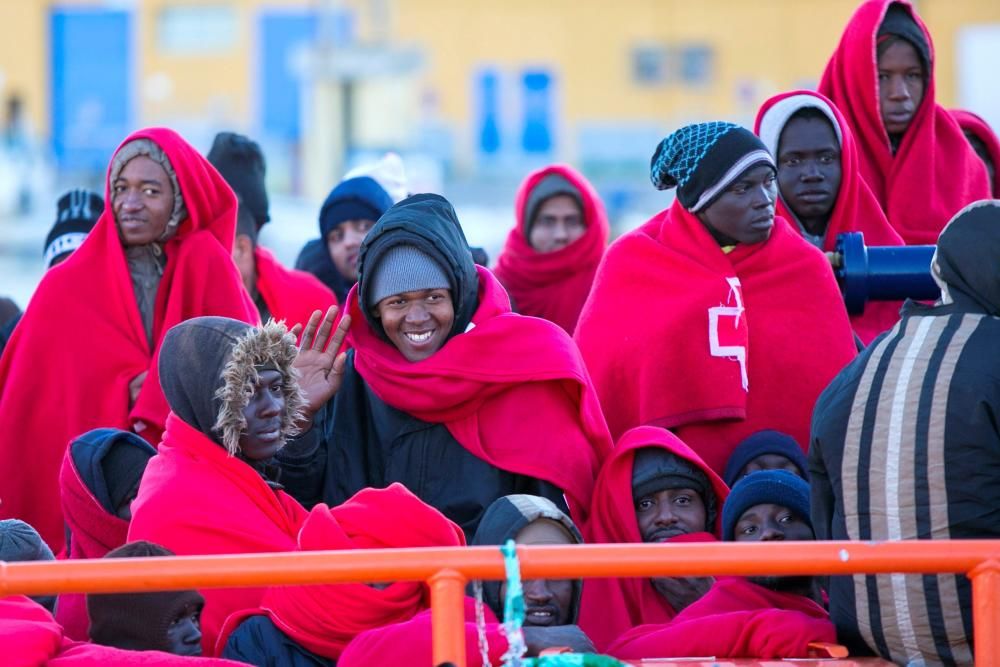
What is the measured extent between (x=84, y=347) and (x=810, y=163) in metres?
2.56

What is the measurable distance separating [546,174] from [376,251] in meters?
2.66

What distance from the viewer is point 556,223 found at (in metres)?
7.39

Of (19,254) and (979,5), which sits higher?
(979,5)

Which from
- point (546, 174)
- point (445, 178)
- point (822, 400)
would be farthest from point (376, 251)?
point (445, 178)

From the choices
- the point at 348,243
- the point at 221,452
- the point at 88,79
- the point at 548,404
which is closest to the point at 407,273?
the point at 548,404

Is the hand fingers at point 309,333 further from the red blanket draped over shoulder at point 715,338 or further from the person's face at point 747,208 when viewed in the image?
the person's face at point 747,208

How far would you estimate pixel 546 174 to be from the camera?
747 centimetres

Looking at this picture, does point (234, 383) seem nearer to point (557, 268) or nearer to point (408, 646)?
point (408, 646)

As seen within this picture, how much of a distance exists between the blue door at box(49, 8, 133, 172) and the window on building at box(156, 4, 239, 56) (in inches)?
26.4

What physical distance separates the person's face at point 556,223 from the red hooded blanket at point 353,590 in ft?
10.8

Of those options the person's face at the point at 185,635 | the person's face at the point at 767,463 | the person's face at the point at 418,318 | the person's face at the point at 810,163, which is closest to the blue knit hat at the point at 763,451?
the person's face at the point at 767,463

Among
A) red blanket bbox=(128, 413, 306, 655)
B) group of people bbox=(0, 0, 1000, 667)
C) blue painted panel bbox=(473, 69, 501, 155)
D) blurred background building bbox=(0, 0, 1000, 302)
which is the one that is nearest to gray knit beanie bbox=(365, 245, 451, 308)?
group of people bbox=(0, 0, 1000, 667)

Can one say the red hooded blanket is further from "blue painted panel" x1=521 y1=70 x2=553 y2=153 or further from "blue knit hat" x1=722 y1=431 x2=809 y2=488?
"blue painted panel" x1=521 y1=70 x2=553 y2=153

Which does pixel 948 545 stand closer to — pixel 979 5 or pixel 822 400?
pixel 822 400
